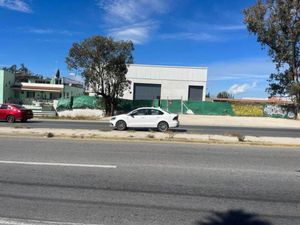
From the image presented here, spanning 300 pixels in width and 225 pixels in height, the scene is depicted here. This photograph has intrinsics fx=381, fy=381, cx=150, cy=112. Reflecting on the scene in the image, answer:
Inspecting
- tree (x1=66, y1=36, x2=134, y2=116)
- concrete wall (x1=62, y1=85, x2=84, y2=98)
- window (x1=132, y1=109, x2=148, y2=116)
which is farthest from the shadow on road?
concrete wall (x1=62, y1=85, x2=84, y2=98)

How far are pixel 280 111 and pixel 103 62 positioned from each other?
72.3 feet

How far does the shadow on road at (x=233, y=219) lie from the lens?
5273 millimetres

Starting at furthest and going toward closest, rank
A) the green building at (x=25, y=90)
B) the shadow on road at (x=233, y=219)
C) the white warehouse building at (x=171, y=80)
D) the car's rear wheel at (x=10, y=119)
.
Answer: the white warehouse building at (x=171, y=80) → the green building at (x=25, y=90) → the car's rear wheel at (x=10, y=119) → the shadow on road at (x=233, y=219)

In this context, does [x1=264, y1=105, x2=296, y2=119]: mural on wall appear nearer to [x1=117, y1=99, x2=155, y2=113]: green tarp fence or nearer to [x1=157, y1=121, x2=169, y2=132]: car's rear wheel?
[x1=117, y1=99, x2=155, y2=113]: green tarp fence

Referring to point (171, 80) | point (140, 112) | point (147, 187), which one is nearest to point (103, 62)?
point (140, 112)

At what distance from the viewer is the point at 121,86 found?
42.6m

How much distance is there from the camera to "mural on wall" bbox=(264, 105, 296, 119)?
4581 cm

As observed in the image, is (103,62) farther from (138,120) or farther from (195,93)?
(195,93)

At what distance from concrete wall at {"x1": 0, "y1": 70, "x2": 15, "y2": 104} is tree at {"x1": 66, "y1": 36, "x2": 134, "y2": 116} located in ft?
97.2

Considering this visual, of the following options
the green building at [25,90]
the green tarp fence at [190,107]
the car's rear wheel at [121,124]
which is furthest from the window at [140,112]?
the green building at [25,90]

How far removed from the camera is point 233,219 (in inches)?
214

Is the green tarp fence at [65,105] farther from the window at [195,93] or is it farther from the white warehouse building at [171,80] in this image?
the window at [195,93]

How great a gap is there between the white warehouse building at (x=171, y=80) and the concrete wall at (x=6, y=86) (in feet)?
67.4

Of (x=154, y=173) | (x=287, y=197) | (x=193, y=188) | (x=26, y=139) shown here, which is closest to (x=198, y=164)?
(x=154, y=173)
